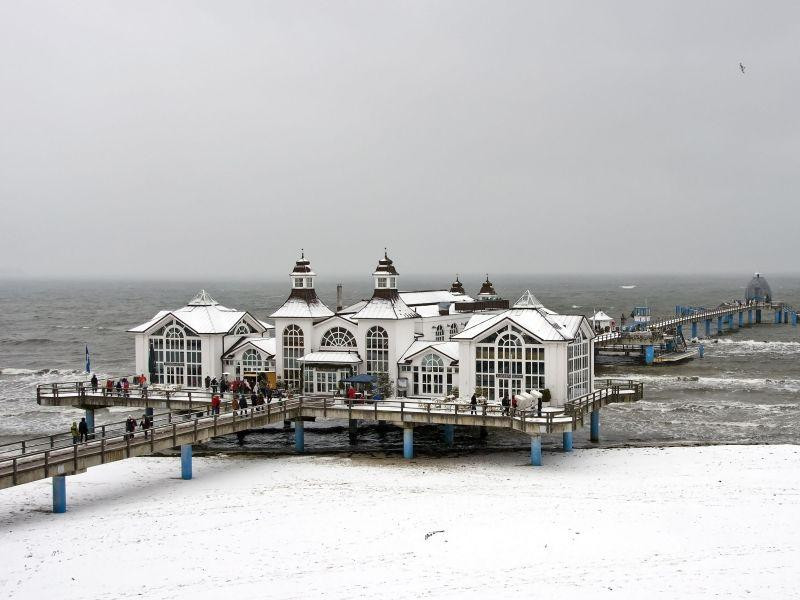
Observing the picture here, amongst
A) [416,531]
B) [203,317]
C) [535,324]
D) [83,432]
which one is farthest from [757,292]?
[416,531]

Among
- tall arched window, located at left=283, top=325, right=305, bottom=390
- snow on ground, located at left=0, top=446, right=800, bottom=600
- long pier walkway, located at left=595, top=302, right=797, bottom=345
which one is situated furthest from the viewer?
long pier walkway, located at left=595, top=302, right=797, bottom=345

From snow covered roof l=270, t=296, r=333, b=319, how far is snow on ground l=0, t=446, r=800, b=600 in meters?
10.0

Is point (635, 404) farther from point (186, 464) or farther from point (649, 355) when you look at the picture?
point (186, 464)

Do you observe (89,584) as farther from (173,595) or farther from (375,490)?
(375,490)

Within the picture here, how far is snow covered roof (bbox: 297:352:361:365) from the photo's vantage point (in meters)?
40.1

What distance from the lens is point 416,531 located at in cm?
2356

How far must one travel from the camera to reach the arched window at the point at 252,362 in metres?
43.1

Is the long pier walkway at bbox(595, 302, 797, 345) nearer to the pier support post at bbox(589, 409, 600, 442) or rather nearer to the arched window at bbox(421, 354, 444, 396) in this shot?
the pier support post at bbox(589, 409, 600, 442)

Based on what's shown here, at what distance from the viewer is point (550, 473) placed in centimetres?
3167

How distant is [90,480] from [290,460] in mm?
7407

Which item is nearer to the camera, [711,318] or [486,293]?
[486,293]

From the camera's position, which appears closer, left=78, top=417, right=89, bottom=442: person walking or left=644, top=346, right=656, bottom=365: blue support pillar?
left=78, top=417, right=89, bottom=442: person walking

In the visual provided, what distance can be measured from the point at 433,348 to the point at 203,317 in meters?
11.3

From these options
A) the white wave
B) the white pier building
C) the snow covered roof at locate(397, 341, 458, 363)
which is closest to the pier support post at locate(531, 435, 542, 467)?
the white pier building
